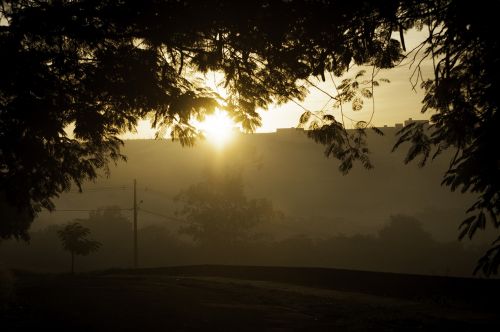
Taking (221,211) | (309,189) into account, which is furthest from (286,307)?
(309,189)

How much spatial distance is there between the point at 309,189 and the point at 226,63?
391 ft

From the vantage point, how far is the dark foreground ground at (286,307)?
10438 millimetres

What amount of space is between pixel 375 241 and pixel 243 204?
62.6 feet

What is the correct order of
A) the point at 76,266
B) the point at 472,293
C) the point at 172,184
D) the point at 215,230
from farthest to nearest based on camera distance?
the point at 172,184
the point at 215,230
the point at 76,266
the point at 472,293

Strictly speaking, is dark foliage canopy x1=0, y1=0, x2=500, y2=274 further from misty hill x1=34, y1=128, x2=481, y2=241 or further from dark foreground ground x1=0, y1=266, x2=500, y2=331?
misty hill x1=34, y1=128, x2=481, y2=241

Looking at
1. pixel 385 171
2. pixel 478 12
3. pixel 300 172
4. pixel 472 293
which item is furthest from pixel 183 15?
pixel 385 171

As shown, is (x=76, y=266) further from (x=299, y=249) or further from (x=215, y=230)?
(x=299, y=249)

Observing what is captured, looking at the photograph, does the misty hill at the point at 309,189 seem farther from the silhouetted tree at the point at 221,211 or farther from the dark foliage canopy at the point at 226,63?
the dark foliage canopy at the point at 226,63

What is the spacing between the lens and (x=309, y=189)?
12888 cm

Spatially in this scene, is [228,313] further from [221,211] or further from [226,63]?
[221,211]

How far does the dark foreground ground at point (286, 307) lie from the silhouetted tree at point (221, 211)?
173 feet

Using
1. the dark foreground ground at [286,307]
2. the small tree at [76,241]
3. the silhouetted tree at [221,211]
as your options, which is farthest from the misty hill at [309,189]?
the dark foreground ground at [286,307]

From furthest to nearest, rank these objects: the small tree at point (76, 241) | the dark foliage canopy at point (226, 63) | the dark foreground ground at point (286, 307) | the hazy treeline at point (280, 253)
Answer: the hazy treeline at point (280, 253)
the small tree at point (76, 241)
the dark foreground ground at point (286, 307)
the dark foliage canopy at point (226, 63)

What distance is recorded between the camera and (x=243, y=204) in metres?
76.1
